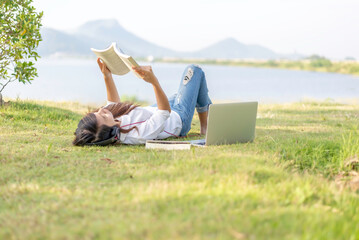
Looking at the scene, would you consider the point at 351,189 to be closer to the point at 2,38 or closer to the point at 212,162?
the point at 212,162

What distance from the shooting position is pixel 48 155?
10.8ft

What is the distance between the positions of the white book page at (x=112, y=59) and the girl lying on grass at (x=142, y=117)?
0.13m

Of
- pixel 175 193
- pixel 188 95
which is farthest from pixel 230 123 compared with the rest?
pixel 175 193

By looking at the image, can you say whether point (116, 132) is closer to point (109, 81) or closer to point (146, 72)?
point (146, 72)

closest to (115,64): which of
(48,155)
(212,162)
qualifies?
(48,155)

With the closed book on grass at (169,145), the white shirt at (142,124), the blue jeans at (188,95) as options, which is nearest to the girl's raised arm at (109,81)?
the white shirt at (142,124)

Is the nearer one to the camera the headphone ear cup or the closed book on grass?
the closed book on grass

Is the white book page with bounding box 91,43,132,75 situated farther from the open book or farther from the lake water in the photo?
the lake water

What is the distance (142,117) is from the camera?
3.87 m

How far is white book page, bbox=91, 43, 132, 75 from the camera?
12.6ft

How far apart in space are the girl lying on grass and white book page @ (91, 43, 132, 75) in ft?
0.42

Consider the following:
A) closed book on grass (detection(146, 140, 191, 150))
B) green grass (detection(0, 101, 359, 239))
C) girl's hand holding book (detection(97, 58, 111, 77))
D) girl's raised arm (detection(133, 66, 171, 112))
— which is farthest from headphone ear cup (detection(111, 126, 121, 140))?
girl's hand holding book (detection(97, 58, 111, 77))

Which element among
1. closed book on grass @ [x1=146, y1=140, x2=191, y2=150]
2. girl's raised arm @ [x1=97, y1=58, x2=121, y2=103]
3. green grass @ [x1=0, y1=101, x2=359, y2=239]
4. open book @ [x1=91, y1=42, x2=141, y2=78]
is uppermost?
open book @ [x1=91, y1=42, x2=141, y2=78]

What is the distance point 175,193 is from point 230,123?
66.1 inches
